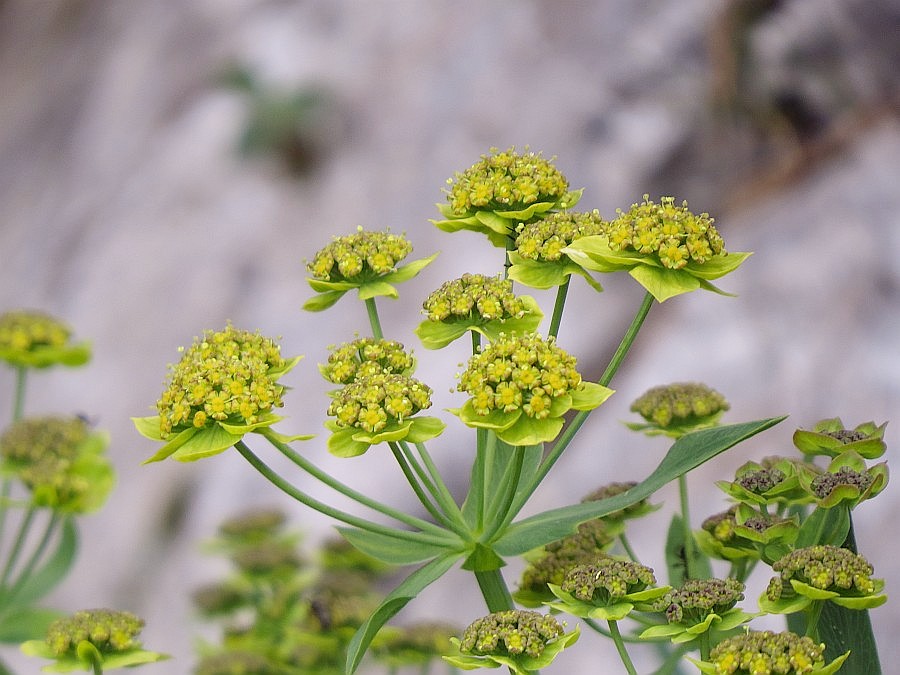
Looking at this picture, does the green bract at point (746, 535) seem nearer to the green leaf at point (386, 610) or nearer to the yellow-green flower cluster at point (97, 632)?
the green leaf at point (386, 610)

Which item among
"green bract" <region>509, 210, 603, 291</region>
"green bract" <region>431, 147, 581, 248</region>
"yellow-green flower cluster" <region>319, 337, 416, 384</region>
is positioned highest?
"green bract" <region>431, 147, 581, 248</region>

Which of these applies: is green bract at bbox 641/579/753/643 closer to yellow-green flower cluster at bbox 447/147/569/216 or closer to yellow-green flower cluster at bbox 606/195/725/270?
yellow-green flower cluster at bbox 606/195/725/270

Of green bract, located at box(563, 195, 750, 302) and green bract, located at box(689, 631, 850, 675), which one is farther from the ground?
green bract, located at box(563, 195, 750, 302)

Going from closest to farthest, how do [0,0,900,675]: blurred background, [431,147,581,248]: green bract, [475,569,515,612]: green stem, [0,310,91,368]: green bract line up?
1. [475,569,515,612]: green stem
2. [431,147,581,248]: green bract
3. [0,310,91,368]: green bract
4. [0,0,900,675]: blurred background

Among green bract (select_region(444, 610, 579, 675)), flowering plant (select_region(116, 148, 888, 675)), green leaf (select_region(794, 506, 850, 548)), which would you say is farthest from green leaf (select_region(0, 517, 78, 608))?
green leaf (select_region(794, 506, 850, 548))

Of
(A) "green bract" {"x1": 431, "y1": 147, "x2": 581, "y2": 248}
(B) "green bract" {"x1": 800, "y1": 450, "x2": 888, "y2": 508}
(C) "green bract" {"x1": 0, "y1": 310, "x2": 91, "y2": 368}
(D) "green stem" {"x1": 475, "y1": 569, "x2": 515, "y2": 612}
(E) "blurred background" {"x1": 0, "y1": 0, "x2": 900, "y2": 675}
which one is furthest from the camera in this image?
(E) "blurred background" {"x1": 0, "y1": 0, "x2": 900, "y2": 675}

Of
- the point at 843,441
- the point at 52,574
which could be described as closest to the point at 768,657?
the point at 843,441

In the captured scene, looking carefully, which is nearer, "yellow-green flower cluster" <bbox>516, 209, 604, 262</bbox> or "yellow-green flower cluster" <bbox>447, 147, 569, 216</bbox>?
"yellow-green flower cluster" <bbox>516, 209, 604, 262</bbox>

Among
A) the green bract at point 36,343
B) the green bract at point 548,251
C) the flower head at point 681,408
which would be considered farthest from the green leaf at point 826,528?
the green bract at point 36,343
